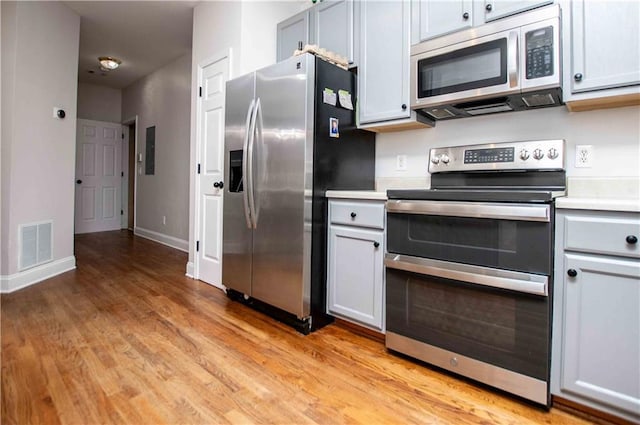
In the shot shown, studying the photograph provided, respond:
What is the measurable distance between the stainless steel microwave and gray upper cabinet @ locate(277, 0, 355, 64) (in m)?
0.57

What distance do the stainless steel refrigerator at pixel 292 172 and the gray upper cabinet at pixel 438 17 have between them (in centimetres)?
53

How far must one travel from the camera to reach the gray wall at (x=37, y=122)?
2.98 metres

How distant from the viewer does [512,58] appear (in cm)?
167

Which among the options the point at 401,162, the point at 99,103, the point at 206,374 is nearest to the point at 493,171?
the point at 401,162

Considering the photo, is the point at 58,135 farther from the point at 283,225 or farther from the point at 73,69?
the point at 283,225

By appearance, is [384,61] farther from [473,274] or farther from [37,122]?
[37,122]

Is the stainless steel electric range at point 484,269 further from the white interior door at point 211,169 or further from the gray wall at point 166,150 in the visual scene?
the gray wall at point 166,150

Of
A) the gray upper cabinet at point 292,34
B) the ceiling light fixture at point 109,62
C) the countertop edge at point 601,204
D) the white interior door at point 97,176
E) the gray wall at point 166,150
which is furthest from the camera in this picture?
the white interior door at point 97,176

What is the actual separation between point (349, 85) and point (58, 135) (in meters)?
2.98

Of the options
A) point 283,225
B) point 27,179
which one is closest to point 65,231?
point 27,179

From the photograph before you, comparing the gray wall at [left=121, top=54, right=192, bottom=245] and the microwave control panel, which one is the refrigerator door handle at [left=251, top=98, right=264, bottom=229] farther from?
the gray wall at [left=121, top=54, right=192, bottom=245]

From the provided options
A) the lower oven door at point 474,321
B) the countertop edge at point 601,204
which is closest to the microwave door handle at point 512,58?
the countertop edge at point 601,204

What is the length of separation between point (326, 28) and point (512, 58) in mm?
1363

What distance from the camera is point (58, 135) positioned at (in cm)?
341
